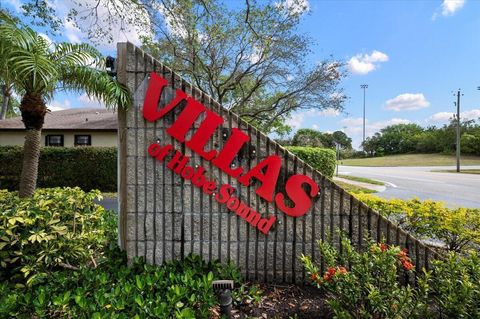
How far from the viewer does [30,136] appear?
450cm

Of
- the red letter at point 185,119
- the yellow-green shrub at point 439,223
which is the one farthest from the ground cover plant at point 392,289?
the red letter at point 185,119

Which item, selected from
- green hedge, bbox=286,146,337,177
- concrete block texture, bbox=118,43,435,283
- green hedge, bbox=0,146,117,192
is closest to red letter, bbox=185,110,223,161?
concrete block texture, bbox=118,43,435,283

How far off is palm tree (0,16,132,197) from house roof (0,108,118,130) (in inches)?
452

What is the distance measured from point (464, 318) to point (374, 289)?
0.67 metres

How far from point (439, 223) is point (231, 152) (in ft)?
10.4

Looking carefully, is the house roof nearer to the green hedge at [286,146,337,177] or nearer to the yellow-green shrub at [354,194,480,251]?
the green hedge at [286,146,337,177]

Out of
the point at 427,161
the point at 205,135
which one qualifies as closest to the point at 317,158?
the point at 205,135

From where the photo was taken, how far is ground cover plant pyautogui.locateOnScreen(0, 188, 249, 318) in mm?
2330

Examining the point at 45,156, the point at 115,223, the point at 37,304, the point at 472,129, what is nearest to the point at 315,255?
the point at 37,304

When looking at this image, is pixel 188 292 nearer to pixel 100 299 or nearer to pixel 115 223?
pixel 100 299

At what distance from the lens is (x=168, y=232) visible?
11.0ft

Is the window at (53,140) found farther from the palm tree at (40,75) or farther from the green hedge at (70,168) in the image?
the palm tree at (40,75)

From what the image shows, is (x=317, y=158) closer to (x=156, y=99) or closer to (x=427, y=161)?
(x=156, y=99)

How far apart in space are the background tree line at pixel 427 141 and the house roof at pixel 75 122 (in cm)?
5296
